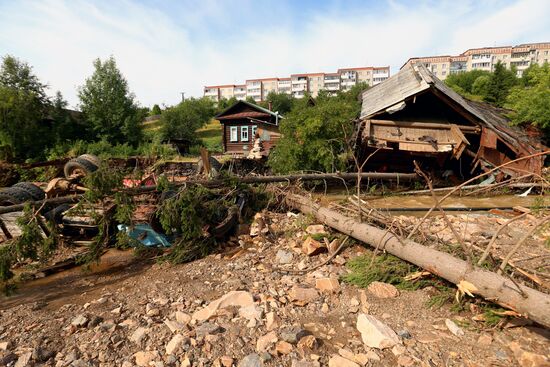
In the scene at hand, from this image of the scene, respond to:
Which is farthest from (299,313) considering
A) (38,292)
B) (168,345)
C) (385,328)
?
(38,292)

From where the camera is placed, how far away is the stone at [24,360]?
8.81ft

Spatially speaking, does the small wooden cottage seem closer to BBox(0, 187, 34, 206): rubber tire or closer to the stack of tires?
the stack of tires

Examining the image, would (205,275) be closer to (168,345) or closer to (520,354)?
(168,345)

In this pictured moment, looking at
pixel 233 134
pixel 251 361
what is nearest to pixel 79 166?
pixel 251 361

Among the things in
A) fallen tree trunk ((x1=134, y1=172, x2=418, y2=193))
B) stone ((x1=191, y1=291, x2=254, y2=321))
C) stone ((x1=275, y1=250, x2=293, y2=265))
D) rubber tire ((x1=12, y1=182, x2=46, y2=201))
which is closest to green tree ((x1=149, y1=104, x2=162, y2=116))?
rubber tire ((x1=12, y1=182, x2=46, y2=201))

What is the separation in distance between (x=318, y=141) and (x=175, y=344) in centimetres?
972

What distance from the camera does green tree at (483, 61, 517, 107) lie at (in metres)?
31.2

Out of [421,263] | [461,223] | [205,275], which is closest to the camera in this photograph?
[421,263]

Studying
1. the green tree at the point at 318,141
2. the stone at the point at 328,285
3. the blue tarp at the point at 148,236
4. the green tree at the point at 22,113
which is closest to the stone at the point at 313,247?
the stone at the point at 328,285

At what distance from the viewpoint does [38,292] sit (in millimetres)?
4758

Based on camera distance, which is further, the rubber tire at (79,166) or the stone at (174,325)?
the rubber tire at (79,166)

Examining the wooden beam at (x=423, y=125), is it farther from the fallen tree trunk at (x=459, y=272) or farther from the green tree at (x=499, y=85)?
the green tree at (x=499, y=85)

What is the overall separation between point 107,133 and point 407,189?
103 feet

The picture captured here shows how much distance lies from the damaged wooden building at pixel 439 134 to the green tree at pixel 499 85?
76.5ft
